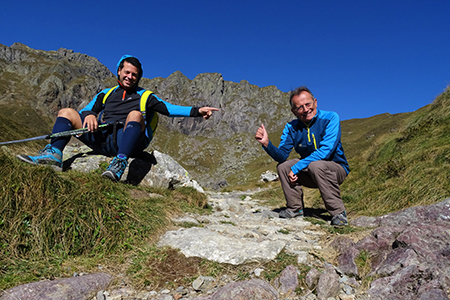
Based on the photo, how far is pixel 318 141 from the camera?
614 centimetres

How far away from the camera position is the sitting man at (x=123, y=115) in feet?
18.5

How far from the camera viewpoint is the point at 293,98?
6.31 m

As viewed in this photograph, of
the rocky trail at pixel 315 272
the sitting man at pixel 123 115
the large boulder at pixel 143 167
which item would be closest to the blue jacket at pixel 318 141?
Answer: the sitting man at pixel 123 115

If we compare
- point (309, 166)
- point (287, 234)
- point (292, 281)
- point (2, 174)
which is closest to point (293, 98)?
point (309, 166)

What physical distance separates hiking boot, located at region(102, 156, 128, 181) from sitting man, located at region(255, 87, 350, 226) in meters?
3.05

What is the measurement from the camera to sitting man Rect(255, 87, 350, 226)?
19.0 ft

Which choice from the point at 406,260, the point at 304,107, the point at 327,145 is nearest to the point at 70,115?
the point at 304,107

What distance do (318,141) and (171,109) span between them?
3.71m

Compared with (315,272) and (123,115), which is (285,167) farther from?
(123,115)

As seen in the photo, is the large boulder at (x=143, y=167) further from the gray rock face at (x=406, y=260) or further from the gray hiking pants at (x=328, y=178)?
the gray rock face at (x=406, y=260)

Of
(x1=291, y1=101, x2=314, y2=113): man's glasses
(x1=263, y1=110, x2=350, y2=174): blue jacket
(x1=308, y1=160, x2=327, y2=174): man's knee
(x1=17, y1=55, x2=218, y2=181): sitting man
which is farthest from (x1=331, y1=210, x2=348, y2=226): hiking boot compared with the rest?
(x1=17, y1=55, x2=218, y2=181): sitting man

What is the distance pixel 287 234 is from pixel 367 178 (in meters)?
6.36

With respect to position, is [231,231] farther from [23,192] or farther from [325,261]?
[23,192]

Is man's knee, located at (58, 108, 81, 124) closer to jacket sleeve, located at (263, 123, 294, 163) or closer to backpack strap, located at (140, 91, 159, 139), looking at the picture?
backpack strap, located at (140, 91, 159, 139)
